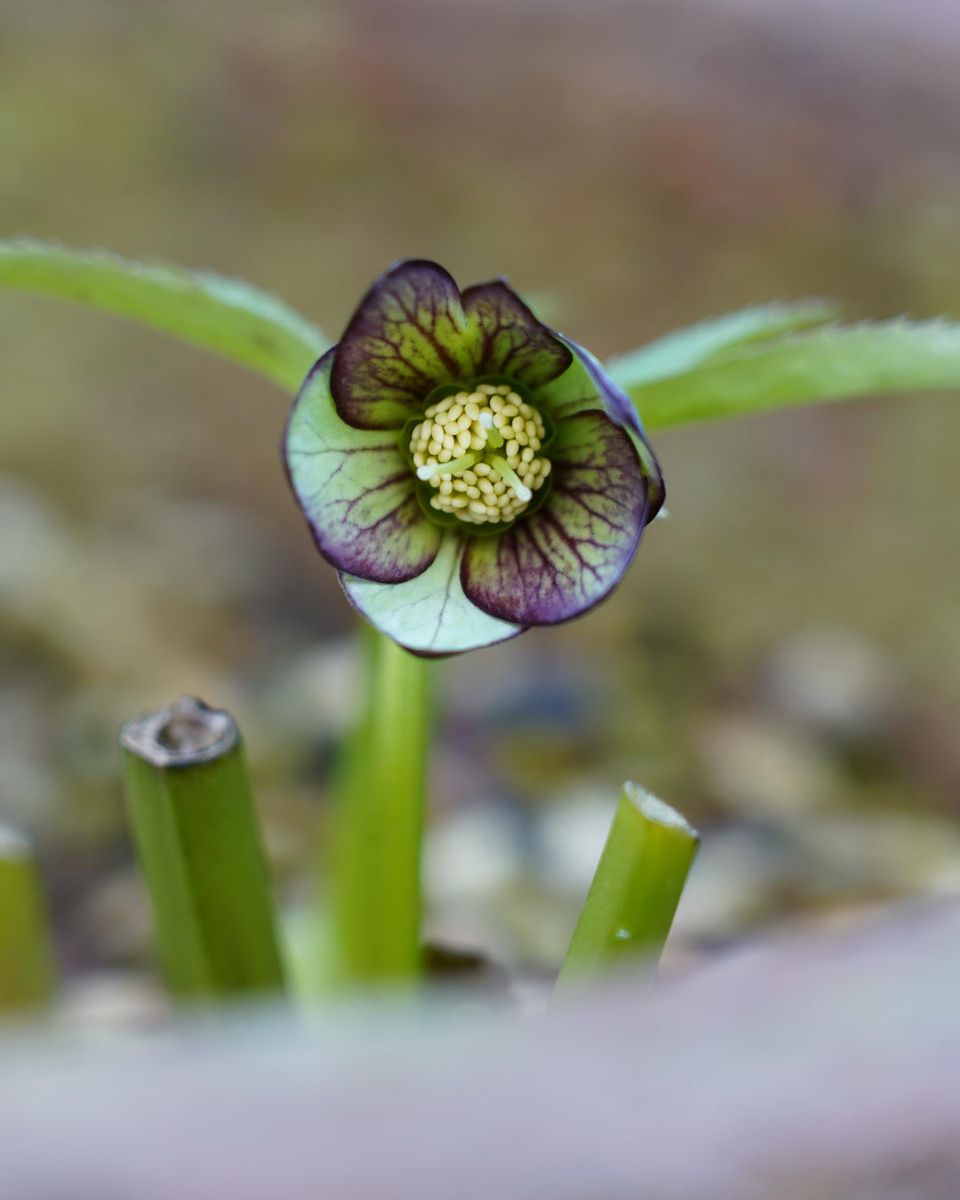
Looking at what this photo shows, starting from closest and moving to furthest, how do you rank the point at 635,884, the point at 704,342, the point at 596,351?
the point at 635,884
the point at 704,342
the point at 596,351

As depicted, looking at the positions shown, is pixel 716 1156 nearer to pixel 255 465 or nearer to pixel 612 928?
pixel 612 928

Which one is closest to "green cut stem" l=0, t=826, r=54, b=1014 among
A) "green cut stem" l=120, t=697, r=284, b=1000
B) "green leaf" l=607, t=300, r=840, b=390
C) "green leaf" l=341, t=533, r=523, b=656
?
"green cut stem" l=120, t=697, r=284, b=1000

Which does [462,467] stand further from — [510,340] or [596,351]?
[596,351]

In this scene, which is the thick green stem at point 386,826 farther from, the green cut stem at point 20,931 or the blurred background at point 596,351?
the blurred background at point 596,351

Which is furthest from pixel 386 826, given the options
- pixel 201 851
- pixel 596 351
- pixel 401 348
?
pixel 596 351

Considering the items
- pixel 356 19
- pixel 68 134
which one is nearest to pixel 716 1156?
pixel 356 19

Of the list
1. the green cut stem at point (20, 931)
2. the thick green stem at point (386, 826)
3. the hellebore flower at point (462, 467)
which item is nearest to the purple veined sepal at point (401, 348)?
the hellebore flower at point (462, 467)

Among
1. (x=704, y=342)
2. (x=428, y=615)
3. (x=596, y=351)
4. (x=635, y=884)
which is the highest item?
(x=596, y=351)
